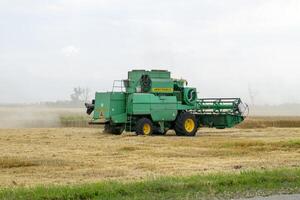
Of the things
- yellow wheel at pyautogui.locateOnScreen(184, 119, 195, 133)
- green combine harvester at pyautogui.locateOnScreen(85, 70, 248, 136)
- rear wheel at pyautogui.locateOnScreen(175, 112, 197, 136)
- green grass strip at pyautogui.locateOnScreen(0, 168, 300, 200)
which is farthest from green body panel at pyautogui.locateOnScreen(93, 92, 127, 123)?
green grass strip at pyautogui.locateOnScreen(0, 168, 300, 200)

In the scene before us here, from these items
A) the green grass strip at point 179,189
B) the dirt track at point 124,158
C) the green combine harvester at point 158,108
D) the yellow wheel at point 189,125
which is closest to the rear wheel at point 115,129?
the green combine harvester at point 158,108

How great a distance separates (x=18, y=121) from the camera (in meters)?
49.5

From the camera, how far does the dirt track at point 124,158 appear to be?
1605cm

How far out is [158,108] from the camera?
3188 centimetres

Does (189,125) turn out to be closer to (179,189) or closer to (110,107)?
(110,107)

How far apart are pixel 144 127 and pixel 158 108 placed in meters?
1.29

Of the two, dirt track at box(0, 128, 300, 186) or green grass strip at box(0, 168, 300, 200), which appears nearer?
green grass strip at box(0, 168, 300, 200)

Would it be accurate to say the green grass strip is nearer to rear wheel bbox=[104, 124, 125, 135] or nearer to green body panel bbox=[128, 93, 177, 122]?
green body panel bbox=[128, 93, 177, 122]

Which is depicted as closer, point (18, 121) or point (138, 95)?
point (138, 95)

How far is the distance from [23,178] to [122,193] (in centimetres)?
408

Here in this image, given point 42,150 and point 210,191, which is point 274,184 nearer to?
point 210,191

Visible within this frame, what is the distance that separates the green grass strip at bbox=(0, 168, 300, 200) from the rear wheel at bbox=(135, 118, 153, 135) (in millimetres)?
17061

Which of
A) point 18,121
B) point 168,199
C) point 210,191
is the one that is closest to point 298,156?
point 210,191

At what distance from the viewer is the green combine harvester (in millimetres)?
31391
